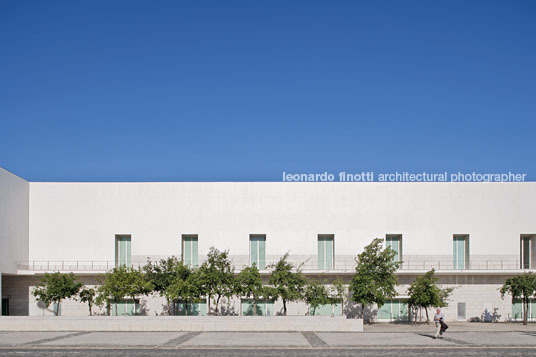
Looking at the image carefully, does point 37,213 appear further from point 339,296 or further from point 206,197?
point 339,296

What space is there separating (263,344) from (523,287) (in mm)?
21510

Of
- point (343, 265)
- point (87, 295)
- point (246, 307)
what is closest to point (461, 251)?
point (343, 265)

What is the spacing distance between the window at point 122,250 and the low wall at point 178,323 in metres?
10.6

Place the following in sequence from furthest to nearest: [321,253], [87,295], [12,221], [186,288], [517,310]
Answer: [321,253]
[517,310]
[12,221]
[87,295]
[186,288]

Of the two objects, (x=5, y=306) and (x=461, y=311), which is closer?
(x=5, y=306)

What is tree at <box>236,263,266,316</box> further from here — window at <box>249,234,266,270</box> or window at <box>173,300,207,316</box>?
window at <box>173,300,207,316</box>

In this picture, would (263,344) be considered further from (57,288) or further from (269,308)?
(57,288)

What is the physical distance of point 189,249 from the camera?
41969mm

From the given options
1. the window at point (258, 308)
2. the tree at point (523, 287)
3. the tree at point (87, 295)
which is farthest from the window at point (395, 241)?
the tree at point (87, 295)

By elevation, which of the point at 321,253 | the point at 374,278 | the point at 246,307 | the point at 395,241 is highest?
the point at 395,241

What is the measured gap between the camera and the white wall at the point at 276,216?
41.5 meters

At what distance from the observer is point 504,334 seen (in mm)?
29922

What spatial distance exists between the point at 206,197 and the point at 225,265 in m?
6.97

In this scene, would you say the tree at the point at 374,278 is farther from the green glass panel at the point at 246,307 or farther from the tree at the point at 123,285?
the tree at the point at 123,285
